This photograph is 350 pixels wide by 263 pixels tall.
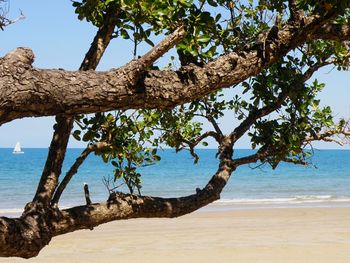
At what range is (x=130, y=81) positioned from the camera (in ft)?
10.5

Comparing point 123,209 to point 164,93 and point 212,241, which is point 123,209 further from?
point 212,241

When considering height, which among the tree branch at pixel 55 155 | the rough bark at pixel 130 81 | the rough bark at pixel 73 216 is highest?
the rough bark at pixel 130 81

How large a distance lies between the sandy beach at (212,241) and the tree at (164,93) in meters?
8.26

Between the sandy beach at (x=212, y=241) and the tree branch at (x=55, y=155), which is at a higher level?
the tree branch at (x=55, y=155)

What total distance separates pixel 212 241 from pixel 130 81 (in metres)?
13.7

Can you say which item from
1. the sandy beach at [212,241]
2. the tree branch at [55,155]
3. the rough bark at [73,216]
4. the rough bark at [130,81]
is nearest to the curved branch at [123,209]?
the rough bark at [73,216]

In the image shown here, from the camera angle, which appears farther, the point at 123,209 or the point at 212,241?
the point at 212,241

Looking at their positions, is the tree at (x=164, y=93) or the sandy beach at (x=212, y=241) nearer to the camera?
the tree at (x=164, y=93)

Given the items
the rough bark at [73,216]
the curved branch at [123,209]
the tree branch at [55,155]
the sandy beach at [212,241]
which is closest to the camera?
the rough bark at [73,216]

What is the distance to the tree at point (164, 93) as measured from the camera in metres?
3.07

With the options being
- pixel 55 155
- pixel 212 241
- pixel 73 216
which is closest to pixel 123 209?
pixel 73 216

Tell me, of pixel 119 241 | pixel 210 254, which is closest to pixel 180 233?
pixel 119 241

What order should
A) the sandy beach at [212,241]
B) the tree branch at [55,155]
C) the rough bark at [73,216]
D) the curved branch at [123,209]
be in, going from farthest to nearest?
the sandy beach at [212,241] → the tree branch at [55,155] → the curved branch at [123,209] → the rough bark at [73,216]

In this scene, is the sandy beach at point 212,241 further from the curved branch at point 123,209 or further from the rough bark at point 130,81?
the rough bark at point 130,81
